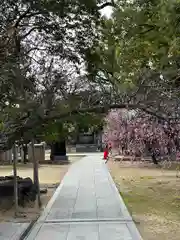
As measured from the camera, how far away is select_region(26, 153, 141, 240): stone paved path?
336 inches

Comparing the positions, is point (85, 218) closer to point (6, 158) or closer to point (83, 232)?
point (83, 232)

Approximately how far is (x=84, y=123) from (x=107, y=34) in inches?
180

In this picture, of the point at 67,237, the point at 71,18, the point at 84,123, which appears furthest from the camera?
the point at 71,18

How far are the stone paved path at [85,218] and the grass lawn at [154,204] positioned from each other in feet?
0.96

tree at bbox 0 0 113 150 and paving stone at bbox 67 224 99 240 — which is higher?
tree at bbox 0 0 113 150

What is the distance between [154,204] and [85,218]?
3.34 metres

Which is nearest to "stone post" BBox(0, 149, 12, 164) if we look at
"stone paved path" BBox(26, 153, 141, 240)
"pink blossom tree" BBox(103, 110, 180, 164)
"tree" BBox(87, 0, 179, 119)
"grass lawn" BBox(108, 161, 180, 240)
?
"pink blossom tree" BBox(103, 110, 180, 164)

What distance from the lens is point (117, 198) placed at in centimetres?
1395

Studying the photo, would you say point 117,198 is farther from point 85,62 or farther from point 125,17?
point 125,17

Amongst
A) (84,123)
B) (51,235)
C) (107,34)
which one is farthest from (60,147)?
(51,235)

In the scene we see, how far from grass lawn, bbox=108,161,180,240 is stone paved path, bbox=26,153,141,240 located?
0.96 feet

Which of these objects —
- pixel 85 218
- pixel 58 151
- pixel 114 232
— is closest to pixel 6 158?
pixel 58 151

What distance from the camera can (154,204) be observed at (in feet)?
42.8

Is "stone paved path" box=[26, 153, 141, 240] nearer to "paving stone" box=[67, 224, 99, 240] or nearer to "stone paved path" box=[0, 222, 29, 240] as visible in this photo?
"paving stone" box=[67, 224, 99, 240]
